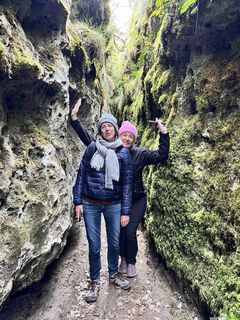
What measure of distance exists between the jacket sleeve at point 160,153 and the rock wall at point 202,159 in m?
0.29

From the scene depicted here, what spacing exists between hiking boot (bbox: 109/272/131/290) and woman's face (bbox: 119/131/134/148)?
92.3 inches

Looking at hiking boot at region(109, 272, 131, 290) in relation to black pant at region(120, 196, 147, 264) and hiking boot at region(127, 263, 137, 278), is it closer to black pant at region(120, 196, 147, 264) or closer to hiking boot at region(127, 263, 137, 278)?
hiking boot at region(127, 263, 137, 278)

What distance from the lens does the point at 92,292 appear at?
489 centimetres

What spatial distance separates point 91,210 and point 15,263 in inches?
55.3

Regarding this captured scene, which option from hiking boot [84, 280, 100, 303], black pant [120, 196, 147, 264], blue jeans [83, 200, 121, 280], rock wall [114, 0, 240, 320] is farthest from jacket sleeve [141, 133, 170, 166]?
hiking boot [84, 280, 100, 303]

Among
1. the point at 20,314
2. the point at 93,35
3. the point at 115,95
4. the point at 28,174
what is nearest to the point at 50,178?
the point at 28,174

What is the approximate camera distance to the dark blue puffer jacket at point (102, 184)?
4.73 m

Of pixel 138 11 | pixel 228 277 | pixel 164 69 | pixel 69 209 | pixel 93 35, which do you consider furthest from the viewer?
pixel 138 11

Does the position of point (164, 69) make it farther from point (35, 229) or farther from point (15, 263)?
point (15, 263)

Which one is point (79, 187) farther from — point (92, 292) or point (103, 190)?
point (92, 292)

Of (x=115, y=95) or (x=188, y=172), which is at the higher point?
(x=115, y=95)

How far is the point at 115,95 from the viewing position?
14617 mm

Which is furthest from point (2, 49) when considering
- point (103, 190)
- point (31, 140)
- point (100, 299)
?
point (100, 299)

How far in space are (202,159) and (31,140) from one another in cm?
283
